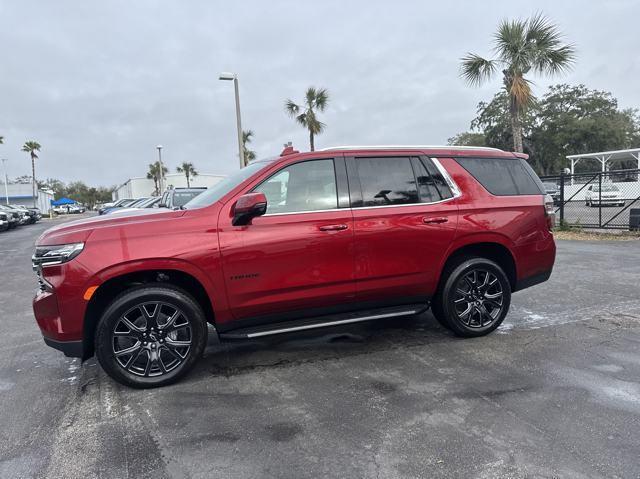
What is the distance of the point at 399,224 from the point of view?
4.23 m

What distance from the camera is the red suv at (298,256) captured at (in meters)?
3.53

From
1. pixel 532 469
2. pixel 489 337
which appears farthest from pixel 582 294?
pixel 532 469

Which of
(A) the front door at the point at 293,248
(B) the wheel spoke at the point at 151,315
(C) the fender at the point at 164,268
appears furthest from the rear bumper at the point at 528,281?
(B) the wheel spoke at the point at 151,315

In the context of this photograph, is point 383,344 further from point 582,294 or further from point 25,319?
point 25,319

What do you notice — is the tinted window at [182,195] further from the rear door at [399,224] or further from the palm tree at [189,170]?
the palm tree at [189,170]

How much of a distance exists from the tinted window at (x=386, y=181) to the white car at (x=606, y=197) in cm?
1087

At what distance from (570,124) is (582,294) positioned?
145 feet

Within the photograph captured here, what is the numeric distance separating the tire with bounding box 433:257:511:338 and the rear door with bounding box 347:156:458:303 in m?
0.23

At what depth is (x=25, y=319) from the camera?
6.06m

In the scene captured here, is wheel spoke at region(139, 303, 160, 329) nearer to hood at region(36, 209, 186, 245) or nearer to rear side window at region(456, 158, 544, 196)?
hood at region(36, 209, 186, 245)

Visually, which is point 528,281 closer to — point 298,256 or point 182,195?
point 298,256

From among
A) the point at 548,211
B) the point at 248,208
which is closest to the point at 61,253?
the point at 248,208

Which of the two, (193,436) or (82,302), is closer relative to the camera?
(193,436)

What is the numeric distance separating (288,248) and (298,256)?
115 mm
